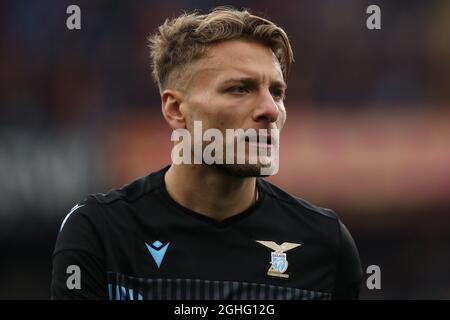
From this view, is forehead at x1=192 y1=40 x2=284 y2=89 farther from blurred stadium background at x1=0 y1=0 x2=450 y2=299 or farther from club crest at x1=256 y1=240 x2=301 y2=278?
blurred stadium background at x1=0 y1=0 x2=450 y2=299

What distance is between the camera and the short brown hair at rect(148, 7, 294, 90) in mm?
3506

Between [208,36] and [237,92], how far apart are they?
34 cm

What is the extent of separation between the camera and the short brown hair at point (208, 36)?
11.5 ft

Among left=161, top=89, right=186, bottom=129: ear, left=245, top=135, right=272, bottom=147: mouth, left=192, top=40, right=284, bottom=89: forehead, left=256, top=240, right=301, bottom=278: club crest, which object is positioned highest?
left=192, top=40, right=284, bottom=89: forehead

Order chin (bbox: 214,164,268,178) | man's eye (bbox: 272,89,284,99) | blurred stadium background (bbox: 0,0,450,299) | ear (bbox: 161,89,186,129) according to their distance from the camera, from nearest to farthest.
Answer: chin (bbox: 214,164,268,178)
man's eye (bbox: 272,89,284,99)
ear (bbox: 161,89,186,129)
blurred stadium background (bbox: 0,0,450,299)

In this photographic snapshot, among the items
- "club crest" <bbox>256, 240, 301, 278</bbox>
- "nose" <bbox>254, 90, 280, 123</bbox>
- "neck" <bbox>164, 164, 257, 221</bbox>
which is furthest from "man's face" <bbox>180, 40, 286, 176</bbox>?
"club crest" <bbox>256, 240, 301, 278</bbox>

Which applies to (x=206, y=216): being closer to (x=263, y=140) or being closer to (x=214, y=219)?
(x=214, y=219)

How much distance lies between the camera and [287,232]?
11.7 ft

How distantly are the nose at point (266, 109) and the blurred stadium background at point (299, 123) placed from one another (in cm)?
477

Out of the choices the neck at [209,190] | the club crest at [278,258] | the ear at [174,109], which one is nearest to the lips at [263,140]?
the neck at [209,190]

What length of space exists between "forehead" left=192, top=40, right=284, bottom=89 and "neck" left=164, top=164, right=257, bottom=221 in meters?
0.43

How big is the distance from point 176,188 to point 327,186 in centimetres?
499
